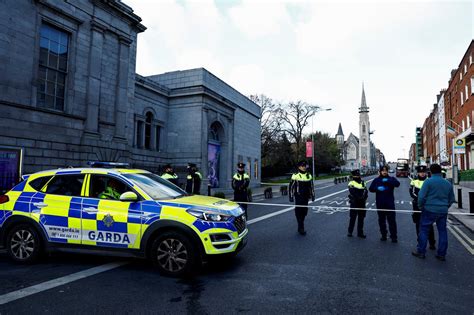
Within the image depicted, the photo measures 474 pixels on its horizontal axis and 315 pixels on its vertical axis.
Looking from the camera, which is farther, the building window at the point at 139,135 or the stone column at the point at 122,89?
the building window at the point at 139,135

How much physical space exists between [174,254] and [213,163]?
18.6 metres

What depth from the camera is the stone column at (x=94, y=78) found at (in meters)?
13.6

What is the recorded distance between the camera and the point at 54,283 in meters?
4.27

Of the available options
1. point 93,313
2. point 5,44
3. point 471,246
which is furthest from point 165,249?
point 5,44

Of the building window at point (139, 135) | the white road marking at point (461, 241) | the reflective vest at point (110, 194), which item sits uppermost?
the building window at point (139, 135)

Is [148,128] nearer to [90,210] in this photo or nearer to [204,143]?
[204,143]

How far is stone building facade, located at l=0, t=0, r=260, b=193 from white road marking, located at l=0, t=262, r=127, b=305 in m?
8.35

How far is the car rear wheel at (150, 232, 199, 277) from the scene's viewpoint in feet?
14.7

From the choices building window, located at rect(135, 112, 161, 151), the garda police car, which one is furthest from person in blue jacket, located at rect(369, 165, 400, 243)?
building window, located at rect(135, 112, 161, 151)

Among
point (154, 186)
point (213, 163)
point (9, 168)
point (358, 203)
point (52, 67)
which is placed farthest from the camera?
point (213, 163)

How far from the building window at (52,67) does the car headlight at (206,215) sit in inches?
419

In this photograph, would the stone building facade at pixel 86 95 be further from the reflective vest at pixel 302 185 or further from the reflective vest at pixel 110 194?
the reflective vest at pixel 302 185

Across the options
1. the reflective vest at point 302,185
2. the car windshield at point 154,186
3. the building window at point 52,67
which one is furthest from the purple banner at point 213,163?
the car windshield at point 154,186

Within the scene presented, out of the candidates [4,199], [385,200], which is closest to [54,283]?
[4,199]
